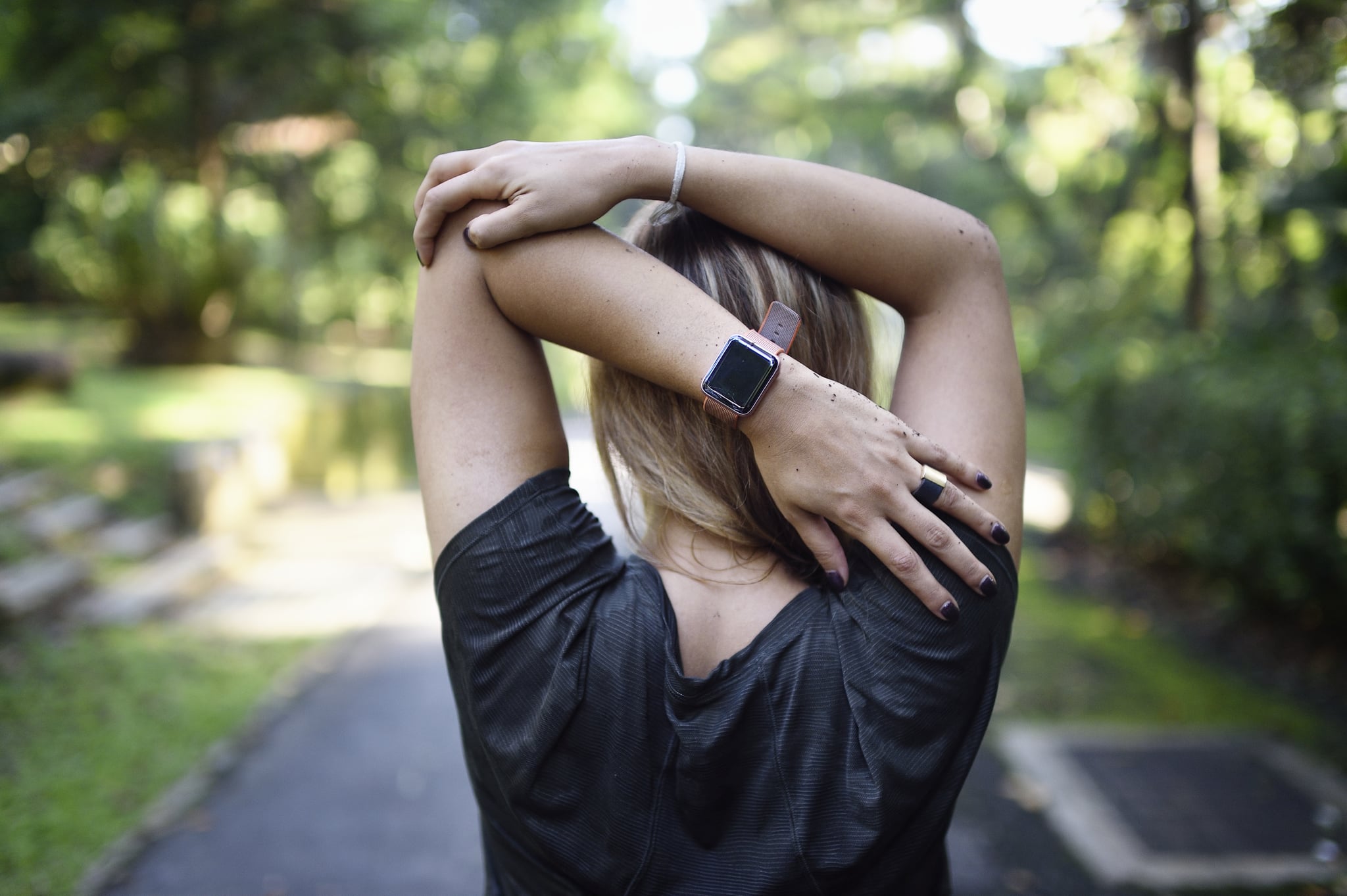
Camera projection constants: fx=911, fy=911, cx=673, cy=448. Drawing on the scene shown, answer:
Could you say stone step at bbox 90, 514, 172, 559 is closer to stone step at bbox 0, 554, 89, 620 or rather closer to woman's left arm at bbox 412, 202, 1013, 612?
stone step at bbox 0, 554, 89, 620

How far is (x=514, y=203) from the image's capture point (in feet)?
3.56

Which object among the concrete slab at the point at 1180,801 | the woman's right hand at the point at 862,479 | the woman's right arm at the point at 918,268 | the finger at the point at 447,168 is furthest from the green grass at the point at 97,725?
the concrete slab at the point at 1180,801

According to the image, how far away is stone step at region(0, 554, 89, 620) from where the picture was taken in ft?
16.1

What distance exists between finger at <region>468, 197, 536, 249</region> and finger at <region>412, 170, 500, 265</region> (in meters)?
0.04

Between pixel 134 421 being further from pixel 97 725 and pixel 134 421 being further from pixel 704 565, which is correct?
pixel 704 565

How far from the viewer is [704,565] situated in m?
1.24

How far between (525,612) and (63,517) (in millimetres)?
6470

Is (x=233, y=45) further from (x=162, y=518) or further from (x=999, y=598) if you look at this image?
(x=999, y=598)

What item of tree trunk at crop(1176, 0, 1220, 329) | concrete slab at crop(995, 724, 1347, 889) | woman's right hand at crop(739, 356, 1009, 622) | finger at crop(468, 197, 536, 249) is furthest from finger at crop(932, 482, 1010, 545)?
tree trunk at crop(1176, 0, 1220, 329)

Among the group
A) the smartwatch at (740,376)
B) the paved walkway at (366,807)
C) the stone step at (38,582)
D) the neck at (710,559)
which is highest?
the smartwatch at (740,376)

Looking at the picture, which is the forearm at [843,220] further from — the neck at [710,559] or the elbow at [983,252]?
the neck at [710,559]

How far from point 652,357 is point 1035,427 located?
1819 cm

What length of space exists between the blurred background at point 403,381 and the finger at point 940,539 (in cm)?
66

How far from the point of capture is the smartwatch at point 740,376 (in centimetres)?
108
